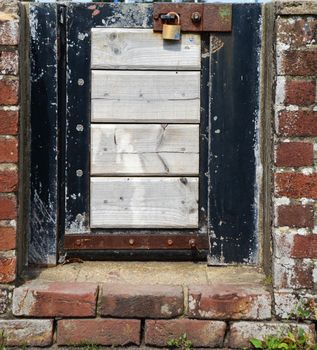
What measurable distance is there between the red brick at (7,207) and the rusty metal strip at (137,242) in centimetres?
37

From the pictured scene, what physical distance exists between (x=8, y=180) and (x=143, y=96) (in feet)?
2.40

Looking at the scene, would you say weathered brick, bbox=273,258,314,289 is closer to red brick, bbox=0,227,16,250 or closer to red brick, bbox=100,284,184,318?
red brick, bbox=100,284,184,318

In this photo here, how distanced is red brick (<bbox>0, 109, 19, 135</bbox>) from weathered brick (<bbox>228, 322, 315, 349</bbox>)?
1.27 meters

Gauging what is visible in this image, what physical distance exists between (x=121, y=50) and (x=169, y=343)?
1.33 metres

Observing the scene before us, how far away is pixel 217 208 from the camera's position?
10.4 ft

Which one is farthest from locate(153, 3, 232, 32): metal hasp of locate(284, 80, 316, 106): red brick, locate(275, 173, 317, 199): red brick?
locate(275, 173, 317, 199): red brick

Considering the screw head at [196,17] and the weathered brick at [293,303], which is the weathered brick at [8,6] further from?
the weathered brick at [293,303]

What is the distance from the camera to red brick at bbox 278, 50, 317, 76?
2869 mm

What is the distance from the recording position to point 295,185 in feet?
9.52

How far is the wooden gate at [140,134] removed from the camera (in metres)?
3.14

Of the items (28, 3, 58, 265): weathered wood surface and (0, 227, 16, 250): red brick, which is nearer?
(0, 227, 16, 250): red brick

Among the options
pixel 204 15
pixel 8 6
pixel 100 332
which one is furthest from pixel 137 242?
pixel 8 6

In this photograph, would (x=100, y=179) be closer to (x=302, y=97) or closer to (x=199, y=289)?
(x=199, y=289)

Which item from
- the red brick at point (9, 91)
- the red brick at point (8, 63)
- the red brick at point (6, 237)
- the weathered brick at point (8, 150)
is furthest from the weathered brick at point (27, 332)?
the red brick at point (8, 63)
